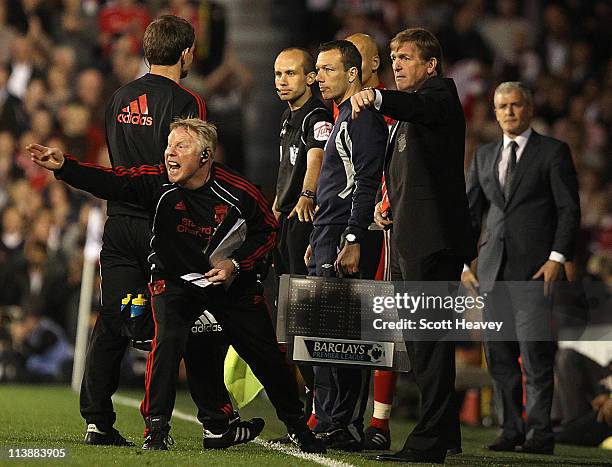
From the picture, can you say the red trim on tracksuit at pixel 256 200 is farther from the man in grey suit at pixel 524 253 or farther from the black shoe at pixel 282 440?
the man in grey suit at pixel 524 253

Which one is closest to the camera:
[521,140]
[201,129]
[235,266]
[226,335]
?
[235,266]

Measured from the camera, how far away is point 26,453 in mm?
6801

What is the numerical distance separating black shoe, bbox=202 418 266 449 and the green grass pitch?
5cm

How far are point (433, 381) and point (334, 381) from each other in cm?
122

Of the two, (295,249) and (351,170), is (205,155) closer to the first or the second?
(351,170)

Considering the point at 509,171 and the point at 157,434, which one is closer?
the point at 157,434

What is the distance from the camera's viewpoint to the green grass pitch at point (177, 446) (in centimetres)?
673

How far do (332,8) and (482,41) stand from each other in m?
1.93

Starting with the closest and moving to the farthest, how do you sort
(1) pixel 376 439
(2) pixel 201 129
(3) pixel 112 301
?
(2) pixel 201 129
(3) pixel 112 301
(1) pixel 376 439

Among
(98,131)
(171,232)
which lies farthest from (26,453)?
(98,131)

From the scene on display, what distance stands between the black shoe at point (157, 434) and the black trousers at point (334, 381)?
3.89 feet

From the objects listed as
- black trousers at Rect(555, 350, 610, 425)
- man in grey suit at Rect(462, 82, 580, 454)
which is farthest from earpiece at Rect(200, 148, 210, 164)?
black trousers at Rect(555, 350, 610, 425)

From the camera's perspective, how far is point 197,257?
23.0ft

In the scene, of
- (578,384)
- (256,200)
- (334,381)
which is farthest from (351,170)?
(578,384)
